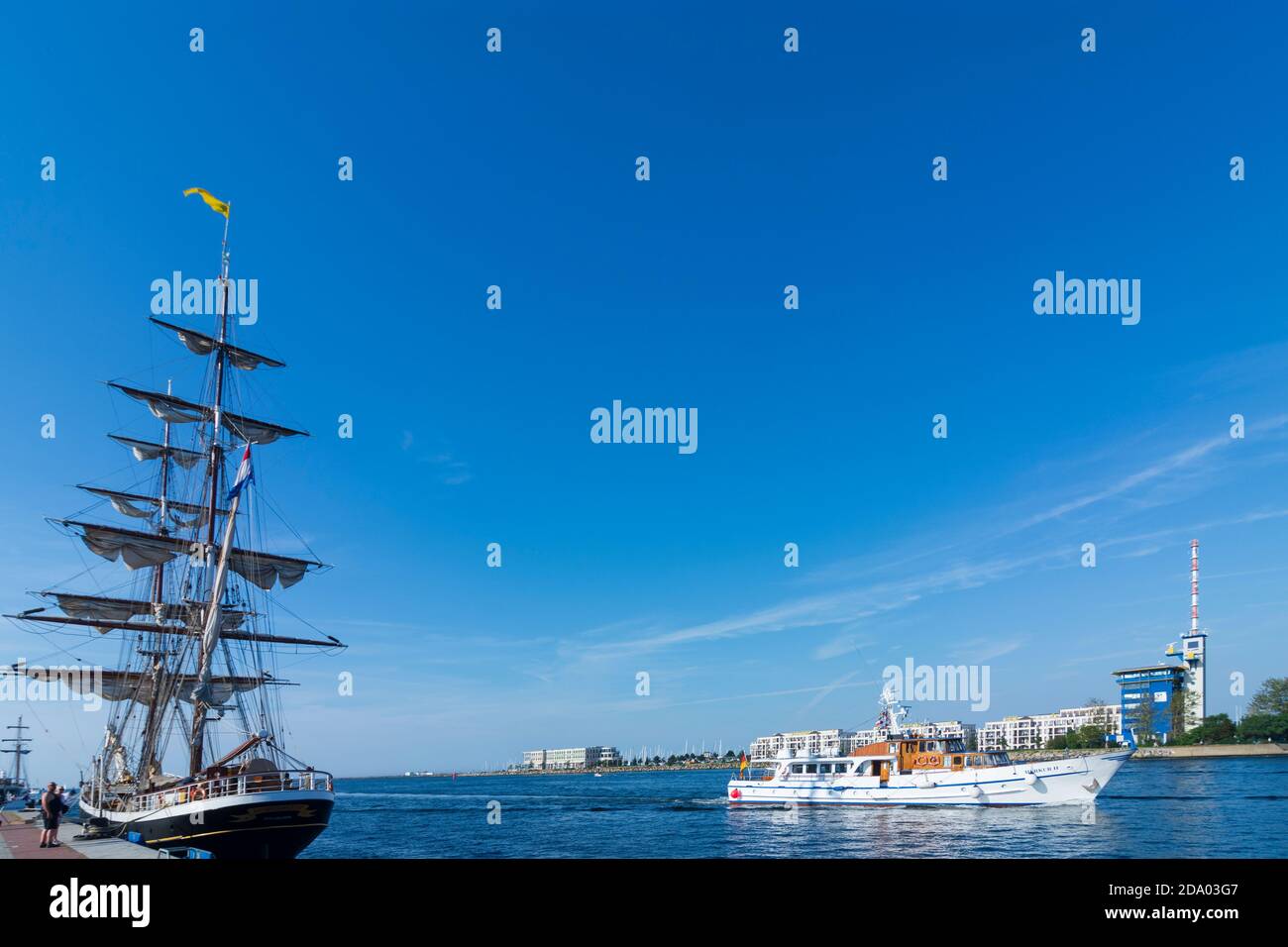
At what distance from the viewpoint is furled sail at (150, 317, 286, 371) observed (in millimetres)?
60000

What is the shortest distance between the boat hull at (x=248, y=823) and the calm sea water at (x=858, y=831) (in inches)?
502

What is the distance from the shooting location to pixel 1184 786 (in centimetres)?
8625

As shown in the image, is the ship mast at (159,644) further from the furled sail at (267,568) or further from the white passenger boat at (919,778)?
the white passenger boat at (919,778)

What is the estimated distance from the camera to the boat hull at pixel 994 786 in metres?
60.8

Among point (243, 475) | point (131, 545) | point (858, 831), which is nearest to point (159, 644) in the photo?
point (131, 545)

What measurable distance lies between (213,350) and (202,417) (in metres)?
6.22

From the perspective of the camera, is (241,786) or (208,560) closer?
(241,786)

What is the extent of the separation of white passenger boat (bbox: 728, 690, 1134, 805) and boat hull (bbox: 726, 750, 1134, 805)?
0.22 feet

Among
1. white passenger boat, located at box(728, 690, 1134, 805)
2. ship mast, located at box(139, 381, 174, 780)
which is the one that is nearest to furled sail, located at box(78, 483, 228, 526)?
ship mast, located at box(139, 381, 174, 780)

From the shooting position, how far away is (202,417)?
6391 cm

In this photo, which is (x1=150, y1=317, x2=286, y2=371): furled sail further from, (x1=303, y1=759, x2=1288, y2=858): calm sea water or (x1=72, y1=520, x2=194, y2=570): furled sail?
(x1=303, y1=759, x2=1288, y2=858): calm sea water

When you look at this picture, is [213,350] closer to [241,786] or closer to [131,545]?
[131,545]
